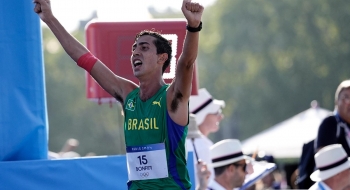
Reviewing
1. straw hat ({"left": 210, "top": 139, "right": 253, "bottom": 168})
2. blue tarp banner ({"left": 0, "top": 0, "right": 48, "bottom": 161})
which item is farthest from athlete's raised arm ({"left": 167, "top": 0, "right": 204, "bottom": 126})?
straw hat ({"left": 210, "top": 139, "right": 253, "bottom": 168})

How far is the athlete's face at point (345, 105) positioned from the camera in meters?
9.29

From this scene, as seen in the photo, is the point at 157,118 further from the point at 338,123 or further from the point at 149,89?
the point at 338,123

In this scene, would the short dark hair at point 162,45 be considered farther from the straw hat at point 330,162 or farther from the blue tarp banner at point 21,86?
the straw hat at point 330,162

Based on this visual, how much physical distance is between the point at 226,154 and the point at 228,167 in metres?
0.13

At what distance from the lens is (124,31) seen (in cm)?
877

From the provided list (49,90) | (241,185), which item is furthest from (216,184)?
(49,90)

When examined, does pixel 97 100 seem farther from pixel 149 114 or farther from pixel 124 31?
pixel 149 114

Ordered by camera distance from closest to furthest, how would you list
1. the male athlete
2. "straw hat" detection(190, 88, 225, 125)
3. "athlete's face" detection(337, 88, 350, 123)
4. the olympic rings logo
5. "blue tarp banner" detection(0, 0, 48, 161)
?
the male athlete → the olympic rings logo → "blue tarp banner" detection(0, 0, 48, 161) → "athlete's face" detection(337, 88, 350, 123) → "straw hat" detection(190, 88, 225, 125)

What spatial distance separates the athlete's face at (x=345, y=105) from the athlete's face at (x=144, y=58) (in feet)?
12.5

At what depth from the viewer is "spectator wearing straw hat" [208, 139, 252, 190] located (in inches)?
340

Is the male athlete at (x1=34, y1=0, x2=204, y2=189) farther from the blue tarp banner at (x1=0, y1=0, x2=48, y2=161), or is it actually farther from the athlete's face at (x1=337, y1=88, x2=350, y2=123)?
the athlete's face at (x1=337, y1=88, x2=350, y2=123)

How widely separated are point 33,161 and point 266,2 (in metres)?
42.1

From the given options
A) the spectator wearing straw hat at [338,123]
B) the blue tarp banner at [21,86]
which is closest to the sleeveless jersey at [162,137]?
the blue tarp banner at [21,86]

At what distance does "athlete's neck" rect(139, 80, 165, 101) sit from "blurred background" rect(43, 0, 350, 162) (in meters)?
35.8
